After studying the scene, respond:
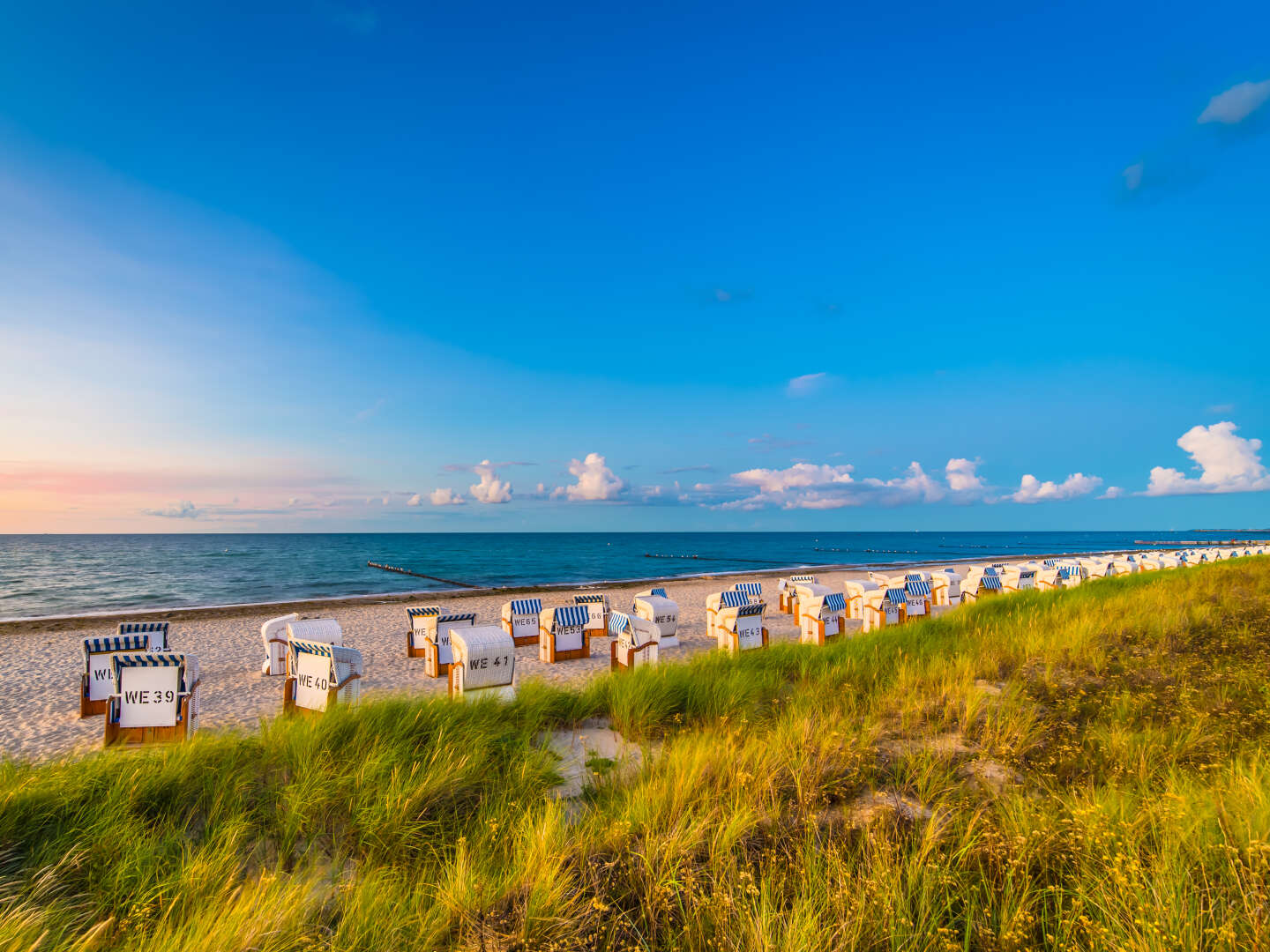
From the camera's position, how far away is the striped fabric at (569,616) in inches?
486

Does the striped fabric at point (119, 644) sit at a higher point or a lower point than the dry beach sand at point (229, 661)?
higher

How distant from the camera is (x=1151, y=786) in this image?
352cm

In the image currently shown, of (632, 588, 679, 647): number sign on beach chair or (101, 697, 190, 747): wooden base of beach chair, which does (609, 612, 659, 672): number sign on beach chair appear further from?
(101, 697, 190, 747): wooden base of beach chair

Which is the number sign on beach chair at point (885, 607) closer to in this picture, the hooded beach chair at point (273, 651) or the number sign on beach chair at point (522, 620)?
the number sign on beach chair at point (522, 620)

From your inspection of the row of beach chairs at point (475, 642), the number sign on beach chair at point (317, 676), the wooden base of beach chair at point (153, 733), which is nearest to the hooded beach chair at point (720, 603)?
the row of beach chairs at point (475, 642)

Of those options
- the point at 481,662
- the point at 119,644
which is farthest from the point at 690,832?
the point at 119,644

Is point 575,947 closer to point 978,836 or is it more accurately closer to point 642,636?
point 978,836

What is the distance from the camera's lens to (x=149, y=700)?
7215mm

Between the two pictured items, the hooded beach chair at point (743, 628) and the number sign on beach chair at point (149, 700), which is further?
the hooded beach chair at point (743, 628)

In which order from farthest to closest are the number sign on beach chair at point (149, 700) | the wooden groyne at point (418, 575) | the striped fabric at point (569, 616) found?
the wooden groyne at point (418, 575)
the striped fabric at point (569, 616)
the number sign on beach chair at point (149, 700)

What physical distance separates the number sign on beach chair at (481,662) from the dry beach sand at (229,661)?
0.46 metres

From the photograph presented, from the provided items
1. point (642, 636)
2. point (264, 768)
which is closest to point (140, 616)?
point (642, 636)

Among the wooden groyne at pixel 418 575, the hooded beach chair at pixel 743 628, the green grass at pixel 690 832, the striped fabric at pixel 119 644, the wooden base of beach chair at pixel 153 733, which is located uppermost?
the green grass at pixel 690 832

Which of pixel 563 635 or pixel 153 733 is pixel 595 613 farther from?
pixel 153 733
